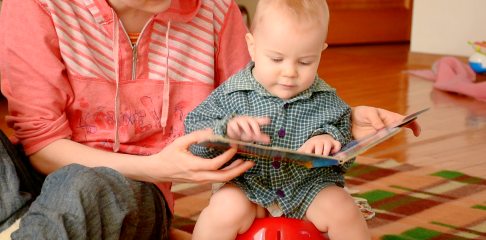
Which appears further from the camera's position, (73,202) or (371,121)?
(371,121)

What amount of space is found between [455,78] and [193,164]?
7.20 feet

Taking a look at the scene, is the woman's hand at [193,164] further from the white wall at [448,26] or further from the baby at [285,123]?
the white wall at [448,26]

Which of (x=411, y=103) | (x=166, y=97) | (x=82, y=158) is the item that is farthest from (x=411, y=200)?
(x=411, y=103)

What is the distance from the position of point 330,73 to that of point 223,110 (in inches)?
86.2

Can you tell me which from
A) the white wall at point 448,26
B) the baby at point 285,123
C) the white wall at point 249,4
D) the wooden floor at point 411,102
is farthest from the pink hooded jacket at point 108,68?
the white wall at point 249,4

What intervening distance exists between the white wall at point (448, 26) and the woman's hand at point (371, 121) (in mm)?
2358

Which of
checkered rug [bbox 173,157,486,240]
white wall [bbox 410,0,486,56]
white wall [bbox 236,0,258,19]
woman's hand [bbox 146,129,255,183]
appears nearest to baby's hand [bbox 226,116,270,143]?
woman's hand [bbox 146,129,255,183]

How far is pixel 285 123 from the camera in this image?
1.06m

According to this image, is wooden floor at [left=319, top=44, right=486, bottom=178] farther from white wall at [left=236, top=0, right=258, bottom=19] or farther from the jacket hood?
the jacket hood

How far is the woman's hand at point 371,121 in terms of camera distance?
107 centimetres

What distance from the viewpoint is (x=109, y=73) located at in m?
1.15

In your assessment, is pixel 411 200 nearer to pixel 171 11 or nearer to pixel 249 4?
pixel 171 11

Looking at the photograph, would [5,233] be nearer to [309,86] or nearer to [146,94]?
[146,94]

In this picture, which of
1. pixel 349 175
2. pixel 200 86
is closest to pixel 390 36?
pixel 349 175
